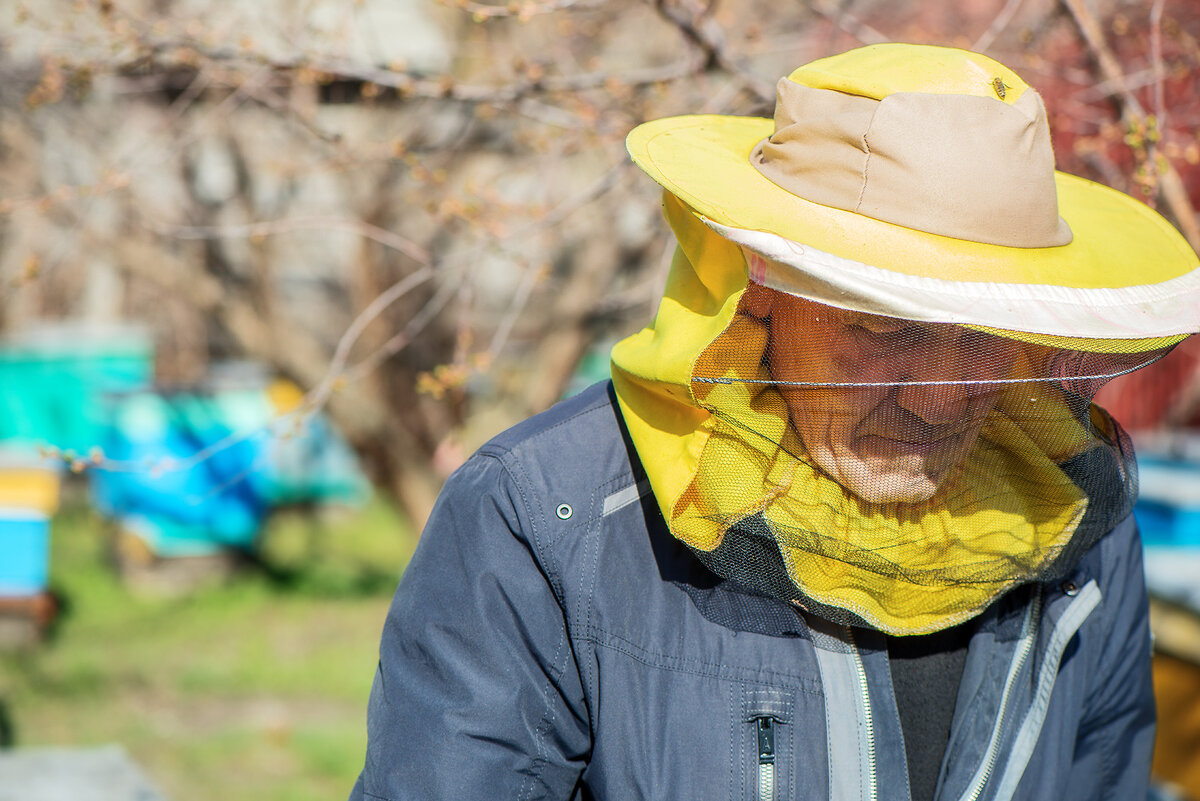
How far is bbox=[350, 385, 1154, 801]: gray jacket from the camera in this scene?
52.7 inches

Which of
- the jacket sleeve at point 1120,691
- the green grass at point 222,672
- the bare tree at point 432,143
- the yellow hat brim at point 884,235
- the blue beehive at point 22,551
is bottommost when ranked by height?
the green grass at point 222,672

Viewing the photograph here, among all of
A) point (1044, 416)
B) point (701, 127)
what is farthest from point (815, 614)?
point (701, 127)

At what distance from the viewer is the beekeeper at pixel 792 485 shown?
1.25 m

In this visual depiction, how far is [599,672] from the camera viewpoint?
1.36 meters

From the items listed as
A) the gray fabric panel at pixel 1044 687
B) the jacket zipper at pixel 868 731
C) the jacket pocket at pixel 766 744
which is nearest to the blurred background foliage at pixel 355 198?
the gray fabric panel at pixel 1044 687

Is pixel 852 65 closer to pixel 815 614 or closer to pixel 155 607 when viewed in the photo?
pixel 815 614

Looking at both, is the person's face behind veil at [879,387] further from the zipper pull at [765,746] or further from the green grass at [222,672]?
the green grass at [222,672]

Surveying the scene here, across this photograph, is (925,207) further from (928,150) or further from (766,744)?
(766,744)

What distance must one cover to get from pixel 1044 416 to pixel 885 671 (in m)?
0.41

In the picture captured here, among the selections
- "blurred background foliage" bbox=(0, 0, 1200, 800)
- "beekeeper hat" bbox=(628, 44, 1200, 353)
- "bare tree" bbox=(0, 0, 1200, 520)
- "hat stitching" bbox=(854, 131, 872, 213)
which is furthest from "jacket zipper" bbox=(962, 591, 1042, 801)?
"blurred background foliage" bbox=(0, 0, 1200, 800)

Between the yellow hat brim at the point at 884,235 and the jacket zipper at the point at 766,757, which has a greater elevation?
the yellow hat brim at the point at 884,235

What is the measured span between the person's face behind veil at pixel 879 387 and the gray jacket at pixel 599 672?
0.23 metres

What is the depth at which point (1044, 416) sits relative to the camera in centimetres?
144

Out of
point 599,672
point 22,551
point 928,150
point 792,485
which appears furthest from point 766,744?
point 22,551
